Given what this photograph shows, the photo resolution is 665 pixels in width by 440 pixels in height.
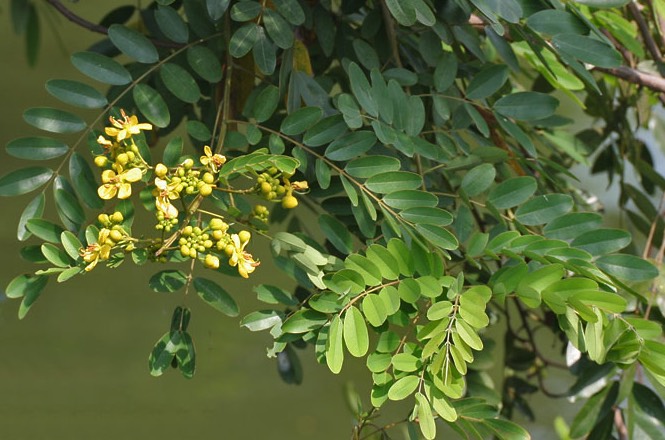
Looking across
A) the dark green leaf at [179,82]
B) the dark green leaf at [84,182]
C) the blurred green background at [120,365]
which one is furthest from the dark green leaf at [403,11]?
the blurred green background at [120,365]

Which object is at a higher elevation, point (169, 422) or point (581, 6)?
point (581, 6)

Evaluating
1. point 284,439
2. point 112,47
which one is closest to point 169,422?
point 284,439

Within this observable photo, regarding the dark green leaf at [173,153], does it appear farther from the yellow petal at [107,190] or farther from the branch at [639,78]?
the branch at [639,78]

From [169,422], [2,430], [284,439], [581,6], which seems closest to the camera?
[581,6]

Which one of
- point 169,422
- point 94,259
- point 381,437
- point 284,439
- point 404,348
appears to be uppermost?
point 94,259

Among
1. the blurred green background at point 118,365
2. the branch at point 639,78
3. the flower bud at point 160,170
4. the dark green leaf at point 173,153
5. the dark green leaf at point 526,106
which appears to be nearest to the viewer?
the flower bud at point 160,170

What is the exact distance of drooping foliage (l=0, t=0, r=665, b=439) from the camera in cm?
73

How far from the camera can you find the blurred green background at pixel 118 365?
1.41m

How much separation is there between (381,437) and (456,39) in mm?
396

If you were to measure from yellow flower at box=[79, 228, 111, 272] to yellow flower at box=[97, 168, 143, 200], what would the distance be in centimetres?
3

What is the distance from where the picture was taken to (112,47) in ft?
3.47

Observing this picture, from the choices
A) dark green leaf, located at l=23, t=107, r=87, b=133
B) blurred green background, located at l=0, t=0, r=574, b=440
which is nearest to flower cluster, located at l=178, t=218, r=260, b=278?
dark green leaf, located at l=23, t=107, r=87, b=133

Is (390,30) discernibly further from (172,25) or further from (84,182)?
(84,182)

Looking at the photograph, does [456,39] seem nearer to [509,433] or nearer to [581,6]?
[581,6]
